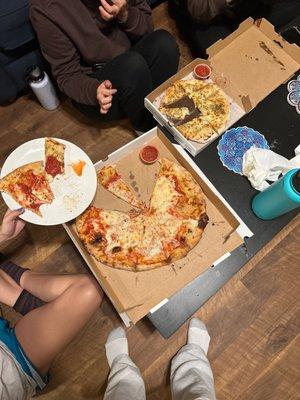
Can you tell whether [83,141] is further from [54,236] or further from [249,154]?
[249,154]

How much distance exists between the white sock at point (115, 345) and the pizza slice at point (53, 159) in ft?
2.80

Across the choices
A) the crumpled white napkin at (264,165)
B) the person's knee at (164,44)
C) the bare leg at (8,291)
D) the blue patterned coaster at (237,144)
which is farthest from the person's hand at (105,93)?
the bare leg at (8,291)

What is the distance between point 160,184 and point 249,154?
0.38 meters

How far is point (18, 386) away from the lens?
1323 millimetres

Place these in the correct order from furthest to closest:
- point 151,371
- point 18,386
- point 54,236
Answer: point 54,236 → point 151,371 → point 18,386

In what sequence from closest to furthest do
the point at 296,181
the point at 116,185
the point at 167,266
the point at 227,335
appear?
the point at 296,181
the point at 167,266
the point at 116,185
the point at 227,335

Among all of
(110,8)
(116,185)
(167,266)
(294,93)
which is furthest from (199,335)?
(110,8)

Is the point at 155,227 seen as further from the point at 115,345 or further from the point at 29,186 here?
the point at 115,345

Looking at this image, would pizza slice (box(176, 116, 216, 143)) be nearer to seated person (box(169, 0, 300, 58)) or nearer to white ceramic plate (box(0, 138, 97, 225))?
white ceramic plate (box(0, 138, 97, 225))

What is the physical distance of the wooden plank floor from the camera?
179 cm

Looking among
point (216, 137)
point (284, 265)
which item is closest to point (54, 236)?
point (216, 137)

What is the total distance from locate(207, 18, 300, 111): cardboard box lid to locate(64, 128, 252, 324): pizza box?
437 millimetres

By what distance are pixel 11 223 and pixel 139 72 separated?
89 centimetres

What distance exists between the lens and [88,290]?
1487 millimetres
